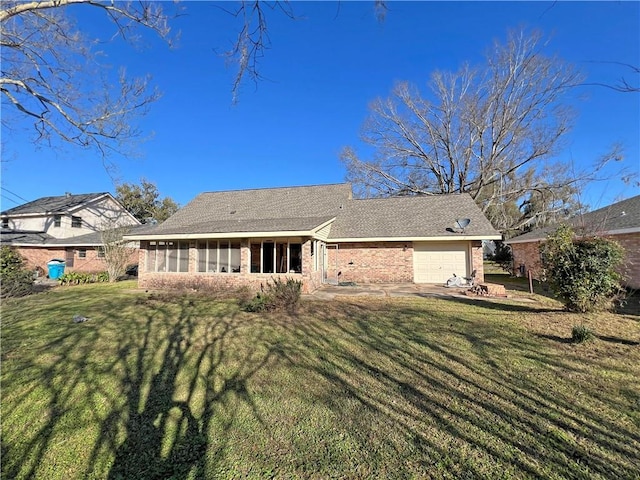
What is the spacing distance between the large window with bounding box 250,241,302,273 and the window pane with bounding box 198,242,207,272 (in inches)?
93.2

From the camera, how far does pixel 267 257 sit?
13.0m

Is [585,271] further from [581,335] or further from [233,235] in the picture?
[233,235]

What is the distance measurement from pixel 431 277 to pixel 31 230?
98.2ft

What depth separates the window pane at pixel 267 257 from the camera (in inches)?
508

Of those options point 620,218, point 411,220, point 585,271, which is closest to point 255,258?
point 411,220

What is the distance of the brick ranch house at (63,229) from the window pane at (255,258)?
1411cm

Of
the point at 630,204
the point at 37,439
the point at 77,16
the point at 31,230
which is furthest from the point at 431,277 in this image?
the point at 31,230

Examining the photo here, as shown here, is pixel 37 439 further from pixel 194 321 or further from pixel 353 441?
pixel 194 321

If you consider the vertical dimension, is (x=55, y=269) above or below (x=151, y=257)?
below

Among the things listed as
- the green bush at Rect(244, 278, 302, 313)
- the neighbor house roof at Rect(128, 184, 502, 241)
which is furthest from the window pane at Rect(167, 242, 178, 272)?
the green bush at Rect(244, 278, 302, 313)

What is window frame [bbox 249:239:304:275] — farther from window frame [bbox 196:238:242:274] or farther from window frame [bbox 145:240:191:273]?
window frame [bbox 145:240:191:273]

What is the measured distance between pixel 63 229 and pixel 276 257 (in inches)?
Result: 830

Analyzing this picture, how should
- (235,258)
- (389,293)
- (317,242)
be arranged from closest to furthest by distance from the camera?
(389,293), (235,258), (317,242)

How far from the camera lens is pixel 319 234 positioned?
13.2 meters
